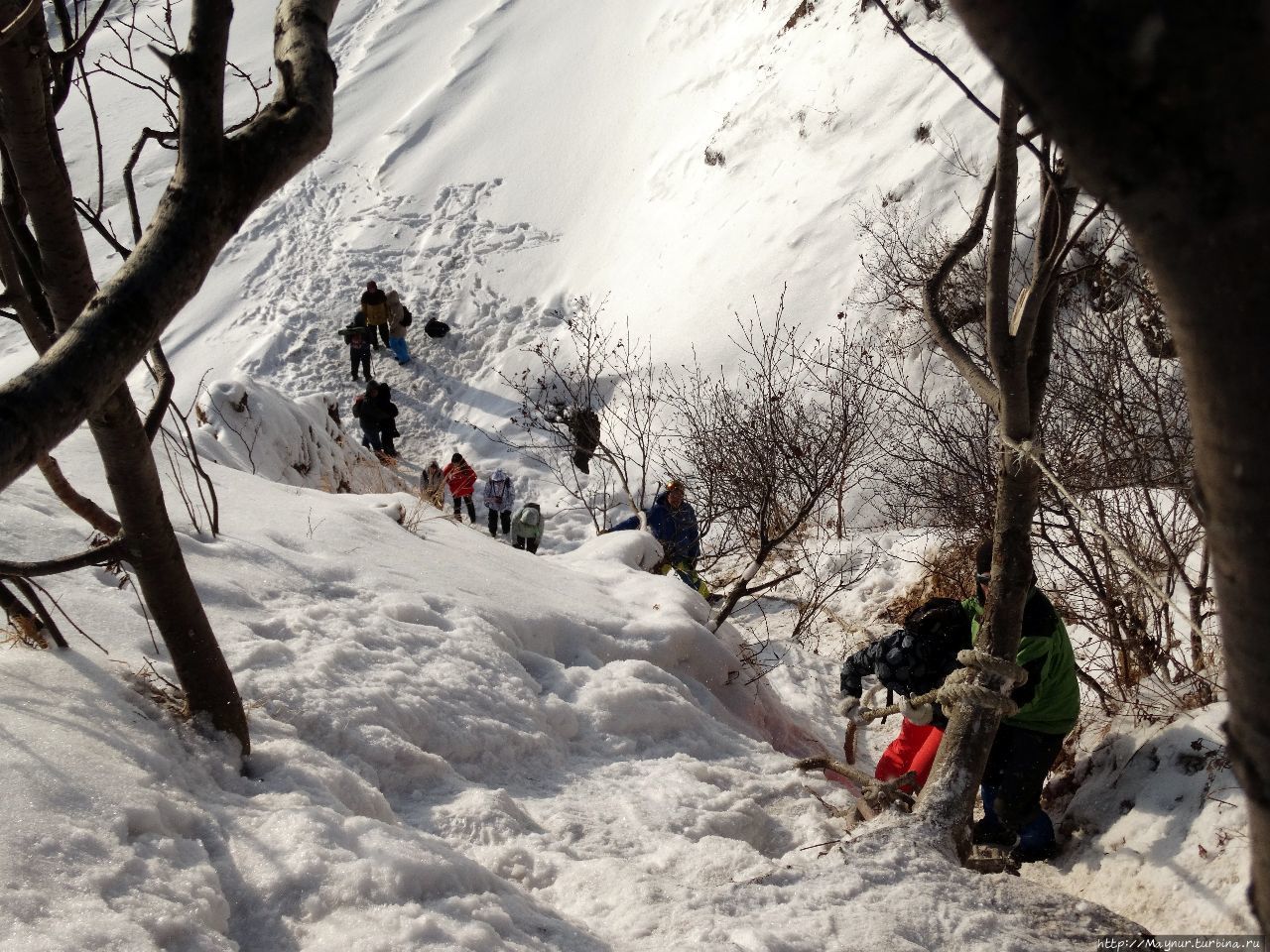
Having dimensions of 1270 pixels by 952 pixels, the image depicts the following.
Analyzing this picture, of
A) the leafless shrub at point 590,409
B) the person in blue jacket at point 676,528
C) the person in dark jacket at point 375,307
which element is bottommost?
the person in blue jacket at point 676,528

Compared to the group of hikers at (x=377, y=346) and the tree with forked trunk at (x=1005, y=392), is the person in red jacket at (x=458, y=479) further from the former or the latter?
the tree with forked trunk at (x=1005, y=392)

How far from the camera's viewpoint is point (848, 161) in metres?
14.9

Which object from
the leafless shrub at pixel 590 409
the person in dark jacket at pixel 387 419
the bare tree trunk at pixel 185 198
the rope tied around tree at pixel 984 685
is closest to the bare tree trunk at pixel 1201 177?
the bare tree trunk at pixel 185 198

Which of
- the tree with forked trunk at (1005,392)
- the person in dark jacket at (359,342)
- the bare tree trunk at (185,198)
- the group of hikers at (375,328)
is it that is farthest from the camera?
the group of hikers at (375,328)

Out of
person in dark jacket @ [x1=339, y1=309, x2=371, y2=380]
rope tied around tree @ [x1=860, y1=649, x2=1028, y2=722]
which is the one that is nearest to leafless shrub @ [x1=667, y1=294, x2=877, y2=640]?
rope tied around tree @ [x1=860, y1=649, x2=1028, y2=722]

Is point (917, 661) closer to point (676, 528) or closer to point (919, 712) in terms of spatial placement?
point (919, 712)

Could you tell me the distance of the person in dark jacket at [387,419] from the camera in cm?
1396

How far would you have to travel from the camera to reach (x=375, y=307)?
15953 millimetres

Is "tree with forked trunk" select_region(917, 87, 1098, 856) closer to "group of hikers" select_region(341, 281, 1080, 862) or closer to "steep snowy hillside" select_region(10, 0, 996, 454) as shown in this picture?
"group of hikers" select_region(341, 281, 1080, 862)

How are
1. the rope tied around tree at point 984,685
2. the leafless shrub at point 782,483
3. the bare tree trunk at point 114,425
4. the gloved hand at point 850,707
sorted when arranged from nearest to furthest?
1. the bare tree trunk at point 114,425
2. the rope tied around tree at point 984,685
3. the gloved hand at point 850,707
4. the leafless shrub at point 782,483

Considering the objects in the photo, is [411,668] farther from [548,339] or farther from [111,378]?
[548,339]

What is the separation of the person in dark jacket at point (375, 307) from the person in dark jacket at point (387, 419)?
2.46 meters

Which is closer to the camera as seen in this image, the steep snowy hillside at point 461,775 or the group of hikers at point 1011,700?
the steep snowy hillside at point 461,775

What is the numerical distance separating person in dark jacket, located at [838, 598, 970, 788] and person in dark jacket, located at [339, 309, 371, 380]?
13.1 meters
